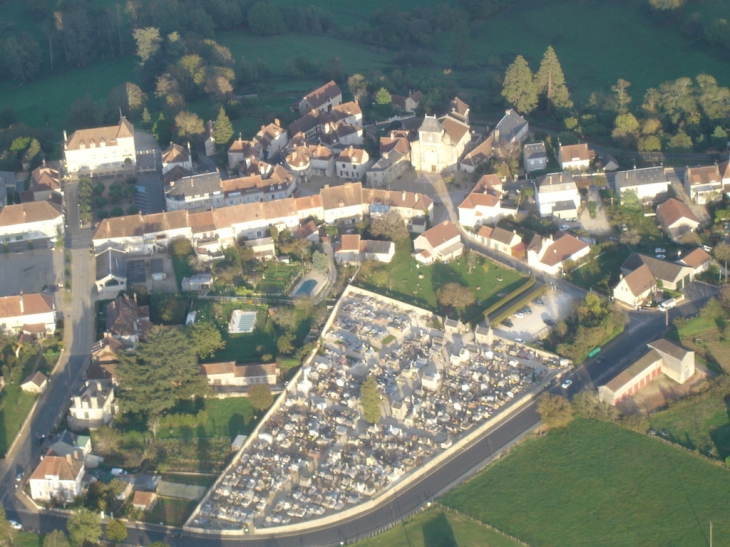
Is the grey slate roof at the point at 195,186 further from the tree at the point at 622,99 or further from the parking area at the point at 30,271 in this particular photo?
the tree at the point at 622,99

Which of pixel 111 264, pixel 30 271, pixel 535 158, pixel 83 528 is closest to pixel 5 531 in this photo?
pixel 83 528

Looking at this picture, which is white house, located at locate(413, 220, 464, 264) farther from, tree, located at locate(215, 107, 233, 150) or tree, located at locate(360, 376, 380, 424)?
tree, located at locate(215, 107, 233, 150)

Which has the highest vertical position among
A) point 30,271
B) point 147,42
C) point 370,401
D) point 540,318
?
point 147,42

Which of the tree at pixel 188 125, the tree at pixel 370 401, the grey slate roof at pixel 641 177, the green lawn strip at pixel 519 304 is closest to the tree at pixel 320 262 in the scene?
the green lawn strip at pixel 519 304

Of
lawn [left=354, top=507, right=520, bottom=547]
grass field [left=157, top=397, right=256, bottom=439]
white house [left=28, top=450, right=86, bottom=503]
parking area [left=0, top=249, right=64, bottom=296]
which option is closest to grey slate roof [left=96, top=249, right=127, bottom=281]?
parking area [left=0, top=249, right=64, bottom=296]

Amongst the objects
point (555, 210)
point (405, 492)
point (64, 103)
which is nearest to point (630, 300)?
point (555, 210)

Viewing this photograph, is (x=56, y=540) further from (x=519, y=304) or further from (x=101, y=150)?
(x=101, y=150)
